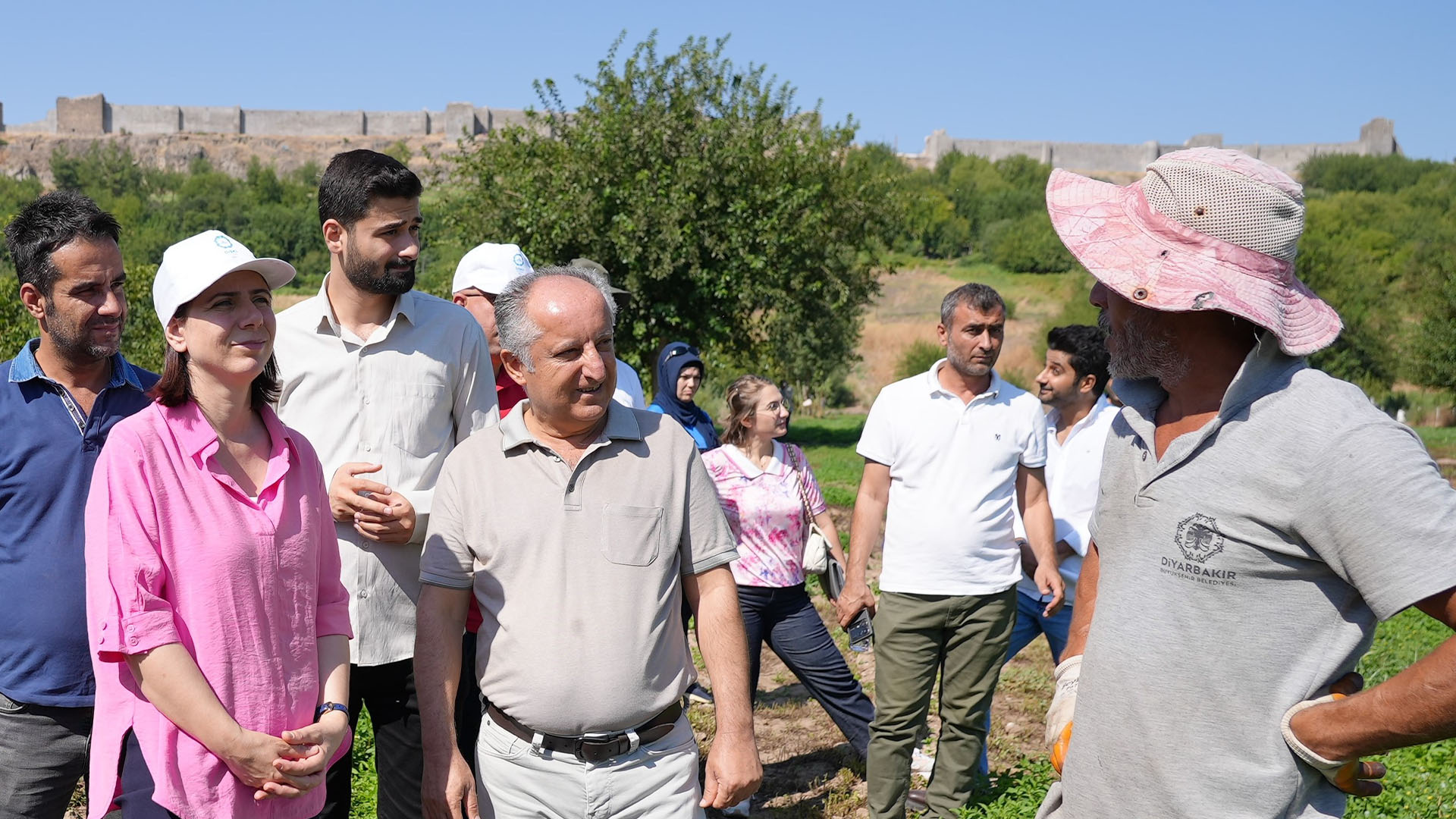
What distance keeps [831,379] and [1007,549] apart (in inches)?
1364

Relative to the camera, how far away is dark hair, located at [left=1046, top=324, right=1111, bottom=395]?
5.36 meters

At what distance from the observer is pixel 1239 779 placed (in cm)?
190

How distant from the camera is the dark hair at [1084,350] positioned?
5359mm

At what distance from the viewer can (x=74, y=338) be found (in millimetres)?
2973

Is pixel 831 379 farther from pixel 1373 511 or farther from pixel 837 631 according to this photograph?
pixel 1373 511

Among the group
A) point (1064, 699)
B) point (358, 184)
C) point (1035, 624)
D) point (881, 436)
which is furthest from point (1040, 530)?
point (358, 184)

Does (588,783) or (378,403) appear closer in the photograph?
(588,783)

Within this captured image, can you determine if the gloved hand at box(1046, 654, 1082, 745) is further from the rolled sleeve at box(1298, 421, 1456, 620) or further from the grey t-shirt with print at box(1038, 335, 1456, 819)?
the rolled sleeve at box(1298, 421, 1456, 620)

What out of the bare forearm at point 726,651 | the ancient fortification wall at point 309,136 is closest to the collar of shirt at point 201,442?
the bare forearm at point 726,651

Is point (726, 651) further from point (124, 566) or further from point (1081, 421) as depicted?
point (1081, 421)

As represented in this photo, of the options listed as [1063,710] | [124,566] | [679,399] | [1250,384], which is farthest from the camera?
[679,399]

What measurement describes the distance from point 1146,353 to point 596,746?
154 centimetres

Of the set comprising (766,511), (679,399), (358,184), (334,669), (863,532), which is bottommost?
(766,511)

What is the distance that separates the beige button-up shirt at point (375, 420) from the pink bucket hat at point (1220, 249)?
2030 mm
